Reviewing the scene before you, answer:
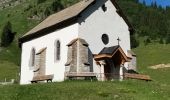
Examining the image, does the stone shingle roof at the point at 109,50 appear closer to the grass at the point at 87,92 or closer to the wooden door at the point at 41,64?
the wooden door at the point at 41,64

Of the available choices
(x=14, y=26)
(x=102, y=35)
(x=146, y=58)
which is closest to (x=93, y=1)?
(x=102, y=35)

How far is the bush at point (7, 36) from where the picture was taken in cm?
13912

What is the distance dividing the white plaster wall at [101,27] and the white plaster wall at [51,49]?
156 cm

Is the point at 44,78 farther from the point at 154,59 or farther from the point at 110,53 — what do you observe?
the point at 154,59

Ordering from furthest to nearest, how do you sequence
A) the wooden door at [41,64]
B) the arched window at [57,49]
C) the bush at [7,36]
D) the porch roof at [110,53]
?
the bush at [7,36], the wooden door at [41,64], the arched window at [57,49], the porch roof at [110,53]

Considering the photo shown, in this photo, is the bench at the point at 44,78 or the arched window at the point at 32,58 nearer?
the bench at the point at 44,78

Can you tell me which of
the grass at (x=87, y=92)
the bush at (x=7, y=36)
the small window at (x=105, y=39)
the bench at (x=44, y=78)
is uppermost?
the bush at (x=7, y=36)

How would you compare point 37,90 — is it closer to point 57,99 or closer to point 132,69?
point 57,99

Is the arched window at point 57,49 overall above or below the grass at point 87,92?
above

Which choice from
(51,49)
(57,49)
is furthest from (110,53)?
(51,49)

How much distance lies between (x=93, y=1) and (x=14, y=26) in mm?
113497

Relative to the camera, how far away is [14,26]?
15912cm

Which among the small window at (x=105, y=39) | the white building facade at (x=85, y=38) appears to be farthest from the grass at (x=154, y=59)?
the small window at (x=105, y=39)

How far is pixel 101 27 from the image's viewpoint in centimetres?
4988
